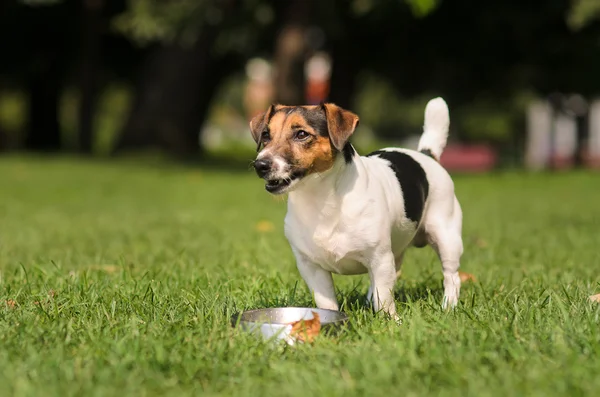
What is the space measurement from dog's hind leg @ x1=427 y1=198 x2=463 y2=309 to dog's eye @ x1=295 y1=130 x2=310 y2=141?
116 centimetres

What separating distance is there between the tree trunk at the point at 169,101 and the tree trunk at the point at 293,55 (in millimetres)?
4910

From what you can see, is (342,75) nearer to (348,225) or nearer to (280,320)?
(348,225)

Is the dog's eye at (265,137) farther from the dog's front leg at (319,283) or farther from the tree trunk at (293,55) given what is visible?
the tree trunk at (293,55)

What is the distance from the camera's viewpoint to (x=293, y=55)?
16.5 m

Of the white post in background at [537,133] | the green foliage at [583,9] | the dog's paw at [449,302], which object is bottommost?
the white post in background at [537,133]

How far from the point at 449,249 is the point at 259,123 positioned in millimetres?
1340

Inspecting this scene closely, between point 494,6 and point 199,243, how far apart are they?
14.2m

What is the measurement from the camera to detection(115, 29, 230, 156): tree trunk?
2133cm

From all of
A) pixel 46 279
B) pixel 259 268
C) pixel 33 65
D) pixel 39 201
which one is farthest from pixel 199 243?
pixel 33 65

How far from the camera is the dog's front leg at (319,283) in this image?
13.9ft

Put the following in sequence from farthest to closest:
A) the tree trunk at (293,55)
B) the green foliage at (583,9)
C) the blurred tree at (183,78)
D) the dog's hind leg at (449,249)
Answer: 1. the blurred tree at (183,78)
2. the tree trunk at (293,55)
3. the green foliage at (583,9)
4. the dog's hind leg at (449,249)

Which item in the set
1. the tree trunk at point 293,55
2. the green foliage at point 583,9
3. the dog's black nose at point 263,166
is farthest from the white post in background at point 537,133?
the dog's black nose at point 263,166

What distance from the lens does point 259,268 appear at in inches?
225

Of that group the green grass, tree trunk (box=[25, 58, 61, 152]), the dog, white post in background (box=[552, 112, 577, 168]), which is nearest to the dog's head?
the dog
